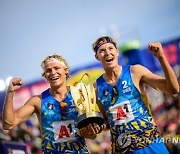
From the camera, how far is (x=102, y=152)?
11.9 metres

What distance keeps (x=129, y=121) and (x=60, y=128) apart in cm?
75

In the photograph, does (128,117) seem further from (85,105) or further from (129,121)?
(85,105)

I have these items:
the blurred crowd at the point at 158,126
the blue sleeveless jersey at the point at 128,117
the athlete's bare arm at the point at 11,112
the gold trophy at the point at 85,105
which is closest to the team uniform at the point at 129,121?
the blue sleeveless jersey at the point at 128,117

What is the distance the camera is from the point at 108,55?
11.6ft

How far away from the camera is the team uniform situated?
11.0 ft

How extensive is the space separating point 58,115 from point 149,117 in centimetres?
99

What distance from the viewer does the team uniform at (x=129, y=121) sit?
11.0ft

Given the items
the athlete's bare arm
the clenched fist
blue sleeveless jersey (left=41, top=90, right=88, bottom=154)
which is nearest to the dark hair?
blue sleeveless jersey (left=41, top=90, right=88, bottom=154)

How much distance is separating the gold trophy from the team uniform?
190 mm

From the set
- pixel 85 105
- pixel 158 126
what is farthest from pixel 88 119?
pixel 158 126

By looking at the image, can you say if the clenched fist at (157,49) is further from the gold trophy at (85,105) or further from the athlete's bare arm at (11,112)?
the athlete's bare arm at (11,112)

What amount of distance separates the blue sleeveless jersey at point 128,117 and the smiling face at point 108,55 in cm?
20

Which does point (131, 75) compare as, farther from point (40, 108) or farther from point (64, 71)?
point (40, 108)

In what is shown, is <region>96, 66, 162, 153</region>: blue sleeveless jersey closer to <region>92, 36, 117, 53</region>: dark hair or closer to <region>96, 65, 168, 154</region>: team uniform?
<region>96, 65, 168, 154</region>: team uniform
